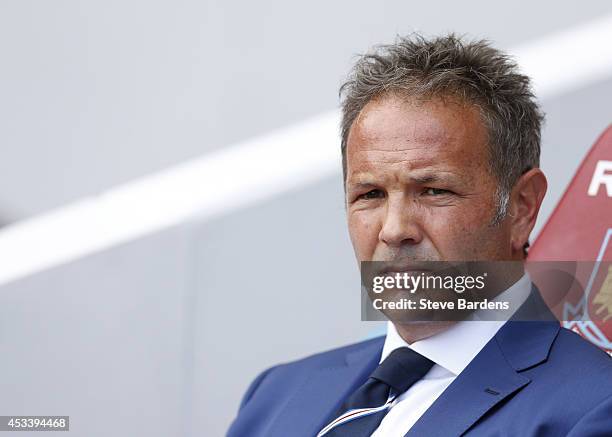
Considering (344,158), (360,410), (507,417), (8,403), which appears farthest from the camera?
(8,403)

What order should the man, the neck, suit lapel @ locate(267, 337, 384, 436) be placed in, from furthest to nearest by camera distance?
→ suit lapel @ locate(267, 337, 384, 436)
the neck
the man

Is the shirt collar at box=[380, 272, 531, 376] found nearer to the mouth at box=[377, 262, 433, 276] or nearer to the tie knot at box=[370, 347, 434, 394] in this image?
the tie knot at box=[370, 347, 434, 394]

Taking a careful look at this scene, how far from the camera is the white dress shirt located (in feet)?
5.04

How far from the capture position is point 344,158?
169 centimetres

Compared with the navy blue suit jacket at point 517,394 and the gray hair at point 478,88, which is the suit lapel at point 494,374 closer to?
the navy blue suit jacket at point 517,394

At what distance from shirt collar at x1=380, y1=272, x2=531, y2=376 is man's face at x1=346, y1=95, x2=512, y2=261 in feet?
0.25

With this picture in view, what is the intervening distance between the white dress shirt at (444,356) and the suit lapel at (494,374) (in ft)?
0.07

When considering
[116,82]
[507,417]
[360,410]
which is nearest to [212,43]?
[116,82]

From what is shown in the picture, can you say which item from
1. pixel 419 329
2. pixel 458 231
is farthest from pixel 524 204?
pixel 419 329

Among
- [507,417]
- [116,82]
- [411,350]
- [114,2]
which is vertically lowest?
[507,417]

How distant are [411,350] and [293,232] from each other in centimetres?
78

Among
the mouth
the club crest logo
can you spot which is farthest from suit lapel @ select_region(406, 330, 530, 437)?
the club crest logo

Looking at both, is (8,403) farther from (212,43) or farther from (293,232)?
(212,43)

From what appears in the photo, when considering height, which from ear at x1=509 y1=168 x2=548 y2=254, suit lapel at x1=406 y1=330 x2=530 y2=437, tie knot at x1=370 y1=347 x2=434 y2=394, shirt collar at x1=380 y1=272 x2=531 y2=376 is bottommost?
suit lapel at x1=406 y1=330 x2=530 y2=437
